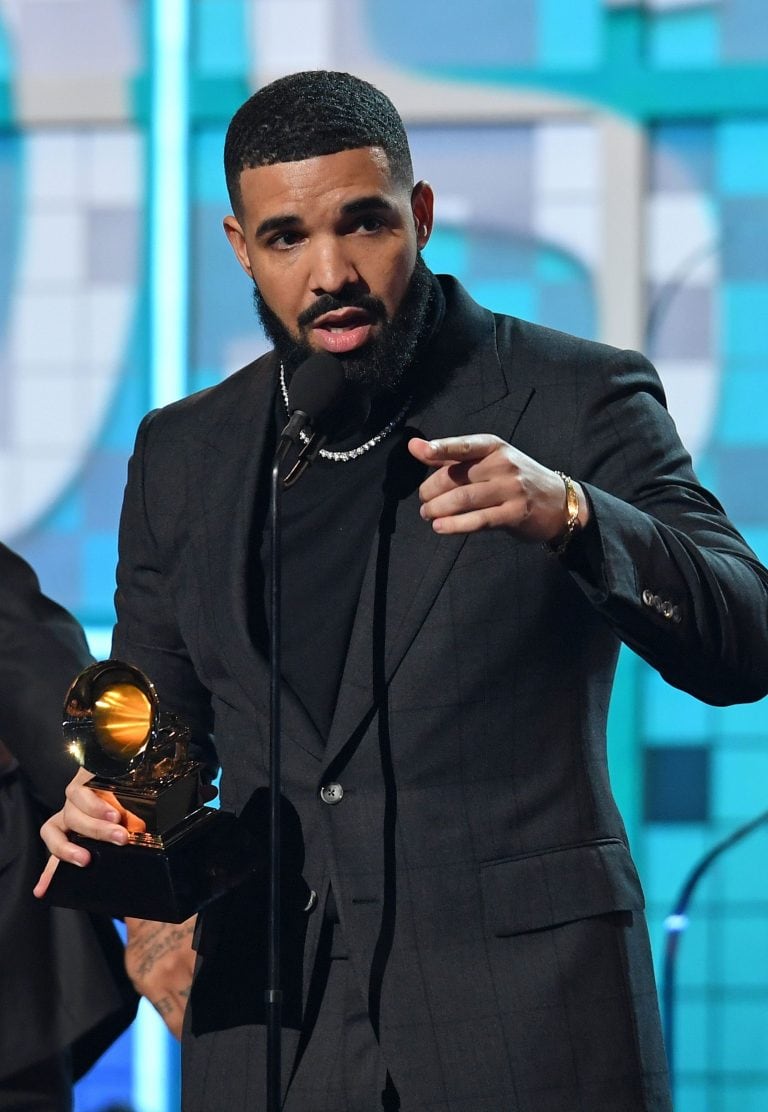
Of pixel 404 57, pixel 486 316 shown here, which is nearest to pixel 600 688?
pixel 486 316

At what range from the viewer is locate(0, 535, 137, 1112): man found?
6.89 ft

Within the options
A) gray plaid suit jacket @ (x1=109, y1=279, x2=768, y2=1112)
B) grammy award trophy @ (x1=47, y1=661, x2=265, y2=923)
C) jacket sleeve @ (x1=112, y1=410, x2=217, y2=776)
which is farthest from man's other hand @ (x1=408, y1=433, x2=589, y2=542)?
jacket sleeve @ (x1=112, y1=410, x2=217, y2=776)

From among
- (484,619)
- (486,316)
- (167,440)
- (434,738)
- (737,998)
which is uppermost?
(486,316)

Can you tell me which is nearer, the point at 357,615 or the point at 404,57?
the point at 357,615

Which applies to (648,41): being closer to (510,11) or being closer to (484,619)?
(510,11)

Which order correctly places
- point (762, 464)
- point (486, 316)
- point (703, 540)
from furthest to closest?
point (762, 464), point (486, 316), point (703, 540)

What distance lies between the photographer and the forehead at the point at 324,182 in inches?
67.4

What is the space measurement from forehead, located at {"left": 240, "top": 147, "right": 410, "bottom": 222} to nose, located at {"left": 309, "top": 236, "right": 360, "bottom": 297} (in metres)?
0.04

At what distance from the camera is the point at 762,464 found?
331 cm

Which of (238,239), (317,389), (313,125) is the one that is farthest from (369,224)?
(317,389)

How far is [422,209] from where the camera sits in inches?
73.4

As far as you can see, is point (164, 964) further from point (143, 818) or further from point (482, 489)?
point (482, 489)

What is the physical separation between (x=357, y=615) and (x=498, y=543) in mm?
165

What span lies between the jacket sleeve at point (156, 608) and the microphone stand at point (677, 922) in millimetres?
1638
